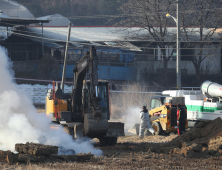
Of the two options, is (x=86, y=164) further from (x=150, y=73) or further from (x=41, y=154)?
(x=150, y=73)

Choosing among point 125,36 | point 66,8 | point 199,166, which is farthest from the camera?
point 66,8

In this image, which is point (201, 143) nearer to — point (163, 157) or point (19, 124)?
point (163, 157)

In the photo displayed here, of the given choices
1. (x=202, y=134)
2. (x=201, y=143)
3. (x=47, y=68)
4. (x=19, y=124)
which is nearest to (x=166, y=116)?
(x=202, y=134)

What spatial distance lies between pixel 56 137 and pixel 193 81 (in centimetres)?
2945

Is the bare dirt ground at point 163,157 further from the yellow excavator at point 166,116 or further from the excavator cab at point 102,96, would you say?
the yellow excavator at point 166,116

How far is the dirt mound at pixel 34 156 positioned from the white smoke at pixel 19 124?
153 centimetres

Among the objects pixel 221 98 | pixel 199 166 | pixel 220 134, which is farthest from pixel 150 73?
pixel 199 166

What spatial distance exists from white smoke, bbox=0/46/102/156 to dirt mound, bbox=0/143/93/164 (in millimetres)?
1530

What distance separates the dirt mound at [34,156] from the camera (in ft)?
Answer: 35.3

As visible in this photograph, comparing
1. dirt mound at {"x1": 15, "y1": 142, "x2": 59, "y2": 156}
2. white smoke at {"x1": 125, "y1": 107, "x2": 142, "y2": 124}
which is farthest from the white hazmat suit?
dirt mound at {"x1": 15, "y1": 142, "x2": 59, "y2": 156}

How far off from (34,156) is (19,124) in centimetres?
261

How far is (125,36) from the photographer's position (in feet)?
132

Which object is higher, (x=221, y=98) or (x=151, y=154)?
(x=221, y=98)

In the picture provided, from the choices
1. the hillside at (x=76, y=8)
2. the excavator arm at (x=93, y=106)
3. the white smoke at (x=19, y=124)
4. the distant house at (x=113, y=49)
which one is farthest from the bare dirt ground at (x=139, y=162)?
the hillside at (x=76, y=8)
